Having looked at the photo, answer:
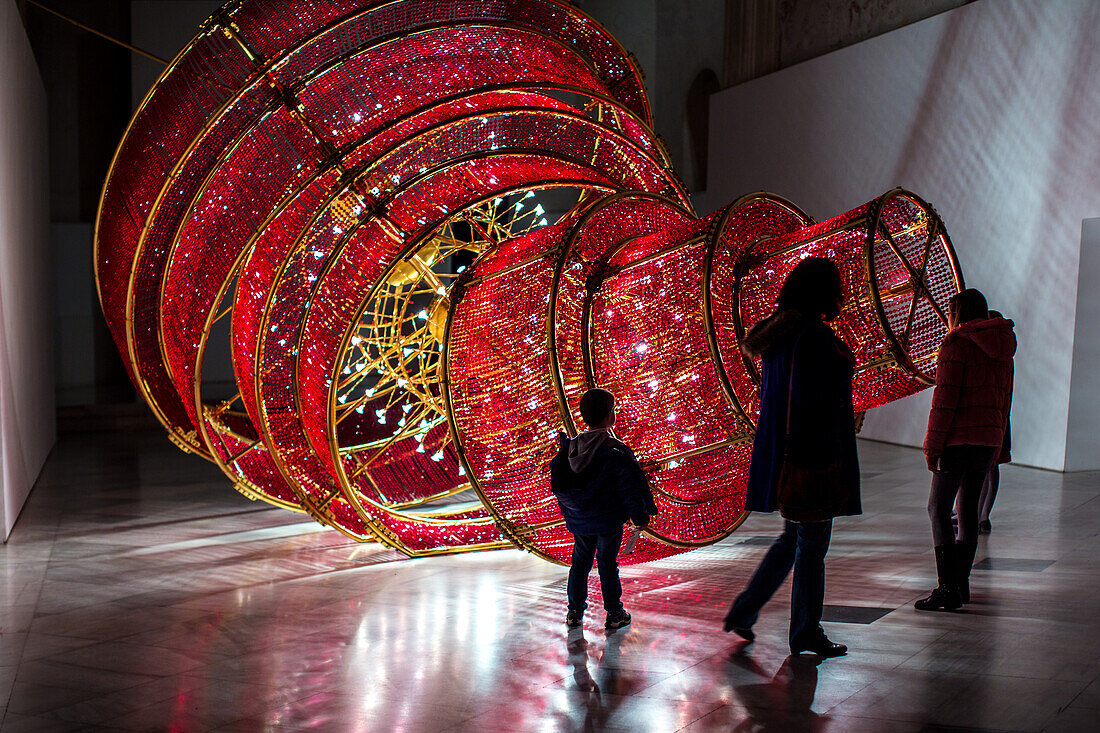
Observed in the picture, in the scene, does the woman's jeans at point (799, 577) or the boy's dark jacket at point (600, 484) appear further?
the boy's dark jacket at point (600, 484)

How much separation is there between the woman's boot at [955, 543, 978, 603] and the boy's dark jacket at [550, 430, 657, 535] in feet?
4.11

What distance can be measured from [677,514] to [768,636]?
87 centimetres

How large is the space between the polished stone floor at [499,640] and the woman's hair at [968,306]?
1.11m

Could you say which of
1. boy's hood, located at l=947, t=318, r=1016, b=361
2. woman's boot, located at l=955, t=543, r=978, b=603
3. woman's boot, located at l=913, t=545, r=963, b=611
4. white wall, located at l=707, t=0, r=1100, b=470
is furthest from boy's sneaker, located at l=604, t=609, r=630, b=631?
white wall, located at l=707, t=0, r=1100, b=470

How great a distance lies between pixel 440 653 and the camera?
3.68 meters

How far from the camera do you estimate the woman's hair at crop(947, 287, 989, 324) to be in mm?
4051

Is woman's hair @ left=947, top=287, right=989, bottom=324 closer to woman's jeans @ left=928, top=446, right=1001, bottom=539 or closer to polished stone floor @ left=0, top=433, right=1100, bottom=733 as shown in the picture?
woman's jeans @ left=928, top=446, right=1001, bottom=539

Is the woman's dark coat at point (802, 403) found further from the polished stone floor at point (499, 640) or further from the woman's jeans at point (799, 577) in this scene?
the polished stone floor at point (499, 640)

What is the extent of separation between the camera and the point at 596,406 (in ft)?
12.7

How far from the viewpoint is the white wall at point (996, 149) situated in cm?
820

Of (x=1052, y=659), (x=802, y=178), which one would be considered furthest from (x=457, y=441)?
(x=802, y=178)

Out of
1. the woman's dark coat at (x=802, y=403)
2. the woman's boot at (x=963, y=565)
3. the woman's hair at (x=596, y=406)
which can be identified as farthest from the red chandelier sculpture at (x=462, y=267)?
the woman's boot at (x=963, y=565)

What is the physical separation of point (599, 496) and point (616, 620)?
48cm

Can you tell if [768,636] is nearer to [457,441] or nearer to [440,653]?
[440,653]
